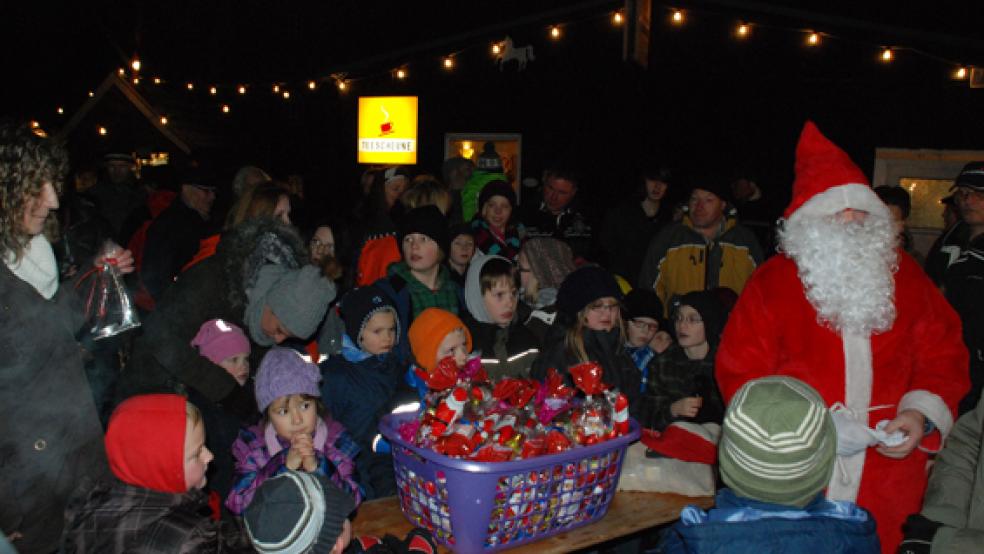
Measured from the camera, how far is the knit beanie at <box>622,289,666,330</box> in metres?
4.36

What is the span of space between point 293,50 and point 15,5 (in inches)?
222

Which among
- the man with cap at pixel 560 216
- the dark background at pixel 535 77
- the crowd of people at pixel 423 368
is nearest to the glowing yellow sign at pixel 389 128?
the dark background at pixel 535 77

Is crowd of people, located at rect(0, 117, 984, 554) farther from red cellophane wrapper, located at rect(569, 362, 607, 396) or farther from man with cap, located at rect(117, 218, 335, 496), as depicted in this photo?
red cellophane wrapper, located at rect(569, 362, 607, 396)

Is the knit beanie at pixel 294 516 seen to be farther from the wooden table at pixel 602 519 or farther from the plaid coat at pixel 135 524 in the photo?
the wooden table at pixel 602 519

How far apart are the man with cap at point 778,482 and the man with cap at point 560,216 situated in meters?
3.98

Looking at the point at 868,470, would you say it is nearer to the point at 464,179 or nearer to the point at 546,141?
the point at 464,179

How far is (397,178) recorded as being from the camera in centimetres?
623

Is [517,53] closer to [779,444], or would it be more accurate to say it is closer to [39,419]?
[39,419]

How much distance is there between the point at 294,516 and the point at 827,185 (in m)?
2.38

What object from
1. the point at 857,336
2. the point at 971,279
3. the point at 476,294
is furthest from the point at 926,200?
the point at 857,336

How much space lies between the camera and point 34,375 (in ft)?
7.82

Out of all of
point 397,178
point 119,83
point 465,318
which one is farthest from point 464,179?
point 119,83

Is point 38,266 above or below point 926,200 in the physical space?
below

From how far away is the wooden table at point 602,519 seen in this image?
8.40 feet
